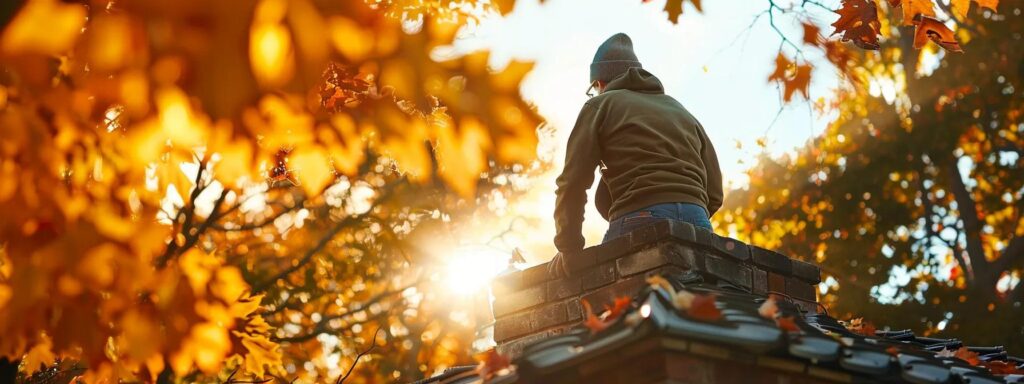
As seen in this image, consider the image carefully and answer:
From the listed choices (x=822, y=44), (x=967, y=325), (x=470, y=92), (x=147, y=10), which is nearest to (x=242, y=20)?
(x=147, y=10)

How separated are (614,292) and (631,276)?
0.12 m

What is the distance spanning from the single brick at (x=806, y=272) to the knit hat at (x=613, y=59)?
1.34 metres

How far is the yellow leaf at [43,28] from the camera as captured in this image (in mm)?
2152

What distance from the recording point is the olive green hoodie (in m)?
4.38

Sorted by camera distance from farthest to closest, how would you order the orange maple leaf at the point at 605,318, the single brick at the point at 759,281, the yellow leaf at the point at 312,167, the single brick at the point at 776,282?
the single brick at the point at 776,282 → the single brick at the point at 759,281 → the orange maple leaf at the point at 605,318 → the yellow leaf at the point at 312,167

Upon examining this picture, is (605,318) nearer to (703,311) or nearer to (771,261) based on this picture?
(703,311)

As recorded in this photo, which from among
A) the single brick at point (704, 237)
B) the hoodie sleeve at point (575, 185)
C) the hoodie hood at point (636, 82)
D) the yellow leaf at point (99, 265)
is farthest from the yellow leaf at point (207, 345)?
the hoodie hood at point (636, 82)

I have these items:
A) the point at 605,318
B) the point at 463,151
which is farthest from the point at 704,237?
the point at 463,151

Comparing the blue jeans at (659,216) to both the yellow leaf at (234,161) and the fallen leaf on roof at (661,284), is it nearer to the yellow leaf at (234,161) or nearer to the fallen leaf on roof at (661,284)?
the fallen leaf on roof at (661,284)

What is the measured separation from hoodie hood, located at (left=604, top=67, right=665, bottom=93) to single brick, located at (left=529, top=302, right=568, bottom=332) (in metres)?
1.13

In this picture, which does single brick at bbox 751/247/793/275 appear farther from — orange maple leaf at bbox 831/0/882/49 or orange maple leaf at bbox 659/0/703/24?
orange maple leaf at bbox 659/0/703/24

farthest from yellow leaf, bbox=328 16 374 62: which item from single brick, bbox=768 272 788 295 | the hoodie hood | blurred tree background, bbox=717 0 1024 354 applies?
blurred tree background, bbox=717 0 1024 354

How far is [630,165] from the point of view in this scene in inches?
175

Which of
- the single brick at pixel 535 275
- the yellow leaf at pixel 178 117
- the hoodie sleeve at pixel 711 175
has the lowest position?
the yellow leaf at pixel 178 117
